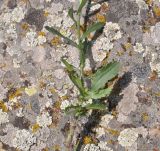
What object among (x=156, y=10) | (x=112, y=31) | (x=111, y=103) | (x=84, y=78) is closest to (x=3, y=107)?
(x=84, y=78)

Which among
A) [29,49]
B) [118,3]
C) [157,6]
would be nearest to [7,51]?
[29,49]

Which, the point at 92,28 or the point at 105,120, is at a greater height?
the point at 92,28

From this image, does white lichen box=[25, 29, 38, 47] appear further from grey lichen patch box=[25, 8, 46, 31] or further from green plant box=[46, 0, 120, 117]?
green plant box=[46, 0, 120, 117]

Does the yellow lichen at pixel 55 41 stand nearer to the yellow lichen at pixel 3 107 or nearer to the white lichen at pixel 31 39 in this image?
the white lichen at pixel 31 39

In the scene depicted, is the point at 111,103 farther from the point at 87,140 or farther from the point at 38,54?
the point at 38,54

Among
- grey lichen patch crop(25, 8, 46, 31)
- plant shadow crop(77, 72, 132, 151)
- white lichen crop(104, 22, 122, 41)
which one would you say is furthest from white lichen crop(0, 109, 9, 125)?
white lichen crop(104, 22, 122, 41)

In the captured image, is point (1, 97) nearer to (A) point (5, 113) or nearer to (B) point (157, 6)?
(A) point (5, 113)

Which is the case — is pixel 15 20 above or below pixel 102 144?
above
